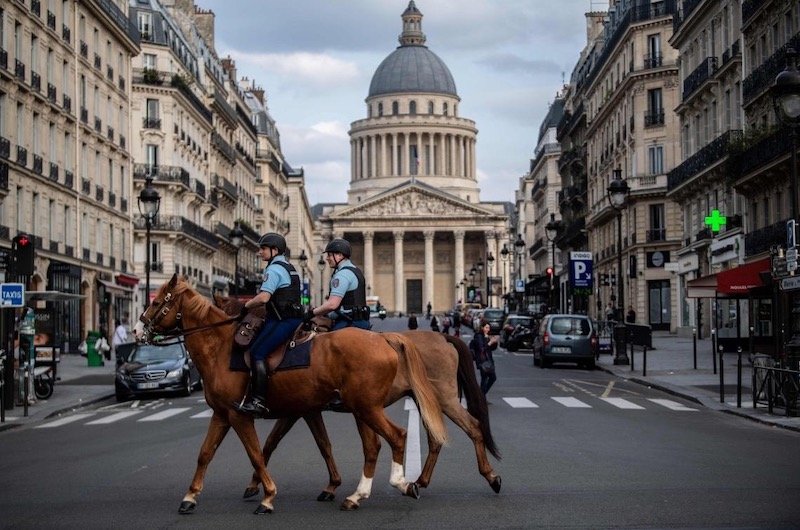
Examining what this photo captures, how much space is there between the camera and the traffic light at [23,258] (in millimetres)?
25484

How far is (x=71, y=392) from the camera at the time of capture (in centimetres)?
3141

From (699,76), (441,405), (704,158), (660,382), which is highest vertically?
(699,76)

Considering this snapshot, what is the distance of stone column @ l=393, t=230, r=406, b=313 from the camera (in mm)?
187000

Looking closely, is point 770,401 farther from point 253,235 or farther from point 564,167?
point 253,235

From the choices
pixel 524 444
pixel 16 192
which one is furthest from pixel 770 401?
pixel 16 192

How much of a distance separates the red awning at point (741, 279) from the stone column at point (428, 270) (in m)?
150

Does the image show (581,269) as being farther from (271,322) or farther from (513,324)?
(271,322)

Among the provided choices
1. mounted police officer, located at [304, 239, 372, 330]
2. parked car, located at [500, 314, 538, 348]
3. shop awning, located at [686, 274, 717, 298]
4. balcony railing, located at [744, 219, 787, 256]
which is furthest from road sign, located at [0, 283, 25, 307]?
parked car, located at [500, 314, 538, 348]

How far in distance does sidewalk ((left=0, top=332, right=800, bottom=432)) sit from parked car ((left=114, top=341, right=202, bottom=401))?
0.65 m

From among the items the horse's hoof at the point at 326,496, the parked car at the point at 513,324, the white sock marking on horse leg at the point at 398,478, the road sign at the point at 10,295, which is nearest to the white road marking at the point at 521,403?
the road sign at the point at 10,295

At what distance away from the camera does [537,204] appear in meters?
131

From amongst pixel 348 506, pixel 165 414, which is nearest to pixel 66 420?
pixel 165 414

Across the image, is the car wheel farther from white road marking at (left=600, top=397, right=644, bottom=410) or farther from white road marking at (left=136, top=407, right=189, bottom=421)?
white road marking at (left=600, top=397, right=644, bottom=410)

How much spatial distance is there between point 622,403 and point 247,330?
14762mm
